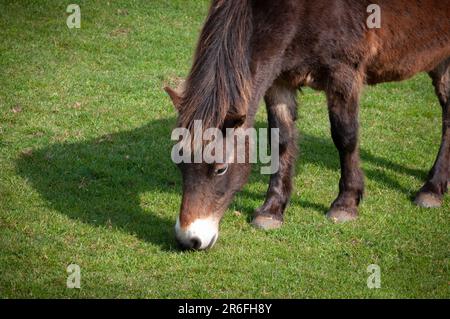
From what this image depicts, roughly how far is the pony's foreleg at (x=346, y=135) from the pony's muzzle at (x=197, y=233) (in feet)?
5.81

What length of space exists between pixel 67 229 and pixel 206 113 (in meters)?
1.96

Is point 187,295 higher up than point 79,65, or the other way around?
point 79,65

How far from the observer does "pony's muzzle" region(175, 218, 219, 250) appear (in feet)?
19.7

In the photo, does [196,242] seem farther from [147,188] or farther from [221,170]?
[147,188]

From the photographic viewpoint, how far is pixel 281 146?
24.7 ft

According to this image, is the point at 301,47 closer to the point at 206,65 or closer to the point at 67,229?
the point at 206,65

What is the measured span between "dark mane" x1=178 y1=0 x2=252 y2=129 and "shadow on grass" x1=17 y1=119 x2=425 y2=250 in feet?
4.50

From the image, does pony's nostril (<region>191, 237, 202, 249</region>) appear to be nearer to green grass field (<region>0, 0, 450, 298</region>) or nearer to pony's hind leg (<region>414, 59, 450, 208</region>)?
green grass field (<region>0, 0, 450, 298</region>)

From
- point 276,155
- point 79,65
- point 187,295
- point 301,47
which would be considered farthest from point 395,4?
point 79,65

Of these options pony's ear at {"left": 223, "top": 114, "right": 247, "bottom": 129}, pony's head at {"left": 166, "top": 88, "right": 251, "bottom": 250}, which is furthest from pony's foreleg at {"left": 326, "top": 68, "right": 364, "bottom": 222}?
pony's ear at {"left": 223, "top": 114, "right": 247, "bottom": 129}

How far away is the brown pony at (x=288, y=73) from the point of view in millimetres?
6055

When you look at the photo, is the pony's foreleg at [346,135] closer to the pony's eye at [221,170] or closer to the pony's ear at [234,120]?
the pony's ear at [234,120]

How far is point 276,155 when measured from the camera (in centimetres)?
760
